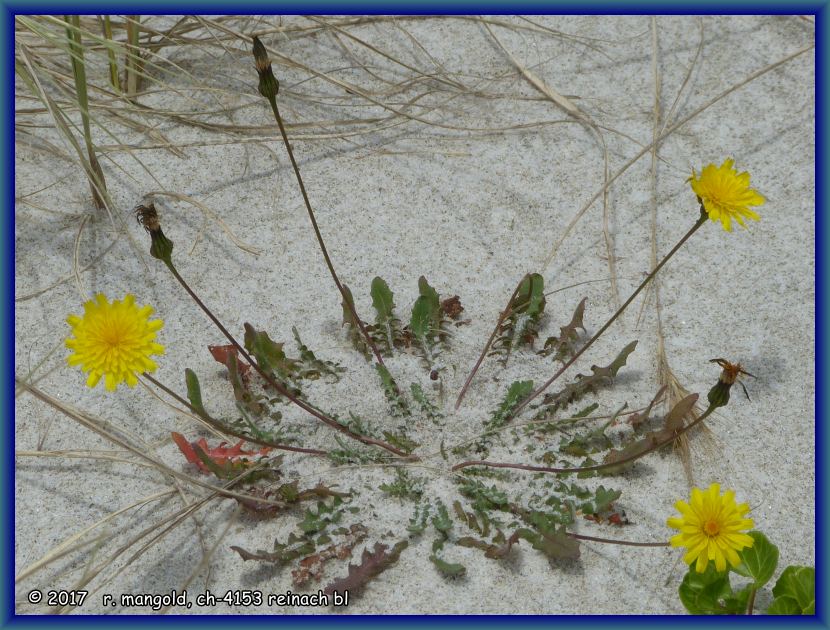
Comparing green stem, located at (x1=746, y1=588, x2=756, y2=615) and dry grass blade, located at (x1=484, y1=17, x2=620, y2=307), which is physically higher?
dry grass blade, located at (x1=484, y1=17, x2=620, y2=307)

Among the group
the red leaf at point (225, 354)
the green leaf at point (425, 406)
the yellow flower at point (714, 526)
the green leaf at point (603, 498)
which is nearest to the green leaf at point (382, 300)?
the green leaf at point (425, 406)

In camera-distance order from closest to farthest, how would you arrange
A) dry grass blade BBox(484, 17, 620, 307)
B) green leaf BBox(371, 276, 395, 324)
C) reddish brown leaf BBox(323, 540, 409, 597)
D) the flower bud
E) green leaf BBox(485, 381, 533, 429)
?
the flower bud → reddish brown leaf BBox(323, 540, 409, 597) → green leaf BBox(485, 381, 533, 429) → green leaf BBox(371, 276, 395, 324) → dry grass blade BBox(484, 17, 620, 307)

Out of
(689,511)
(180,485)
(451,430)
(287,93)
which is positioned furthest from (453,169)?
(689,511)

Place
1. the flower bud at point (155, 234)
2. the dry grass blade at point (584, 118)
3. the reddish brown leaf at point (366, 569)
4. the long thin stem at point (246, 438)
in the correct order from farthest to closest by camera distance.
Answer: the dry grass blade at point (584, 118), the long thin stem at point (246, 438), the reddish brown leaf at point (366, 569), the flower bud at point (155, 234)

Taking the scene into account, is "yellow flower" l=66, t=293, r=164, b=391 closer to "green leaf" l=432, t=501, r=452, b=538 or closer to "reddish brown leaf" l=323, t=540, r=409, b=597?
"reddish brown leaf" l=323, t=540, r=409, b=597

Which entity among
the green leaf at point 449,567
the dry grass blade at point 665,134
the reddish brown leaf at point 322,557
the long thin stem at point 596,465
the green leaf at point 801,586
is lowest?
the green leaf at point 801,586

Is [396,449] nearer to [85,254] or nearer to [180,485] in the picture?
[180,485]

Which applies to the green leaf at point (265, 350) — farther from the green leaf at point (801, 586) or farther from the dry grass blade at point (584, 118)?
the green leaf at point (801, 586)

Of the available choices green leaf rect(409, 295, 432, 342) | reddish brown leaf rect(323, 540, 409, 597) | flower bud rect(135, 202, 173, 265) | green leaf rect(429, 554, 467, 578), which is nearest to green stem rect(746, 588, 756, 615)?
green leaf rect(429, 554, 467, 578)

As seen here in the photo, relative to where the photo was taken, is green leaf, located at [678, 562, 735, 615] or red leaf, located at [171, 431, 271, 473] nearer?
green leaf, located at [678, 562, 735, 615]
